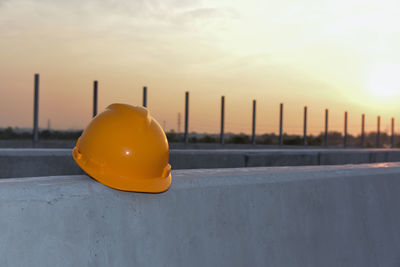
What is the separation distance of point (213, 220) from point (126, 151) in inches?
26.0

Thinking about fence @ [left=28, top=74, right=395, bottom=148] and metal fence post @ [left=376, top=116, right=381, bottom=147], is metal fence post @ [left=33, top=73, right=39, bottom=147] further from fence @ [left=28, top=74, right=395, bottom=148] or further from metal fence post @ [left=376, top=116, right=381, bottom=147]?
metal fence post @ [left=376, top=116, right=381, bottom=147]

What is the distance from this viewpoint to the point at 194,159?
577 cm

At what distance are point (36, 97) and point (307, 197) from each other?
28.8 ft

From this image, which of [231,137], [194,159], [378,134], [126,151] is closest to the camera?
[126,151]

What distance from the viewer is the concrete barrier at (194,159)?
14.9 ft

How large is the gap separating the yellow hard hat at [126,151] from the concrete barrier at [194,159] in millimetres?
1913

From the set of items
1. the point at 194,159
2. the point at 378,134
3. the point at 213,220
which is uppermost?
the point at 378,134

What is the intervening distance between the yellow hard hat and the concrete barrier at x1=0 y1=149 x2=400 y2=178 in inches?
75.3

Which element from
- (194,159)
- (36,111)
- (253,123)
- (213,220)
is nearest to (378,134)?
(253,123)

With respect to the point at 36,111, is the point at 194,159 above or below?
below

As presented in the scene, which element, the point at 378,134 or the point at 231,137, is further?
the point at 378,134

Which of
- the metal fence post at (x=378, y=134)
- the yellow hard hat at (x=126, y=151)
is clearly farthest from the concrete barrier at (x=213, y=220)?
the metal fence post at (x=378, y=134)

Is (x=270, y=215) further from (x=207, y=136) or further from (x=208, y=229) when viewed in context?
(x=207, y=136)

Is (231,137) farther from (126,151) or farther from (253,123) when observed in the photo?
(126,151)
